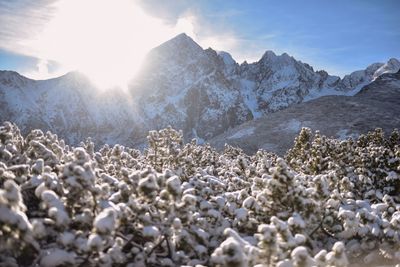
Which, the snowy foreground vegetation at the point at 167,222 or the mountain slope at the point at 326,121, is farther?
the mountain slope at the point at 326,121

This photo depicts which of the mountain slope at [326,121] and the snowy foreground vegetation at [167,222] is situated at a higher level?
the mountain slope at [326,121]

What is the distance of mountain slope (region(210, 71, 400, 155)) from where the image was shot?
109m

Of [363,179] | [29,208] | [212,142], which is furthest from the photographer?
[212,142]

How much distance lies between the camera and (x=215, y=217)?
478 inches

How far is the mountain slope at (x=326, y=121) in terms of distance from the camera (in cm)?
10906

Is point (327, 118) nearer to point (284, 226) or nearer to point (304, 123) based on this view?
point (304, 123)

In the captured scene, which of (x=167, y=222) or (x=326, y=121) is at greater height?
(x=326, y=121)

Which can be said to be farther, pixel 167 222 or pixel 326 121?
pixel 326 121

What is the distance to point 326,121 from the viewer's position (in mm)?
120625

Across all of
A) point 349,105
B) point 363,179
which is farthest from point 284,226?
Answer: point 349,105

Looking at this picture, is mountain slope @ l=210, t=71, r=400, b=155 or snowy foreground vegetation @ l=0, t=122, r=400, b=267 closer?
snowy foreground vegetation @ l=0, t=122, r=400, b=267

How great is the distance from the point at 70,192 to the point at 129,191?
179 centimetres

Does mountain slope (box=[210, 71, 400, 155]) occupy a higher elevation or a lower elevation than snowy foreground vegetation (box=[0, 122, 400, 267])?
higher

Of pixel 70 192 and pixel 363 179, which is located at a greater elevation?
pixel 70 192
